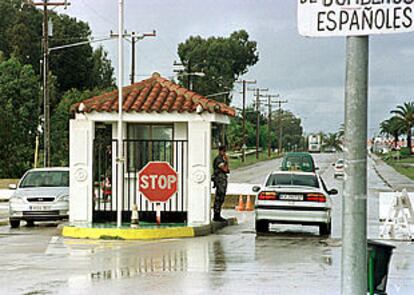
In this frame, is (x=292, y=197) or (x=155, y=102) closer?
(x=292, y=197)

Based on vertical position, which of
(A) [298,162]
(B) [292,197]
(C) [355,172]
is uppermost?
(C) [355,172]

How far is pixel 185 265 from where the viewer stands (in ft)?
48.4

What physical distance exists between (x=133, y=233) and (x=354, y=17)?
14.3m

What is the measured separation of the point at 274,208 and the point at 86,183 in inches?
178

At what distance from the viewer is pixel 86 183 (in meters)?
21.0

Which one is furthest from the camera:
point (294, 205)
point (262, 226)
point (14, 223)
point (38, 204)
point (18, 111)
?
point (18, 111)

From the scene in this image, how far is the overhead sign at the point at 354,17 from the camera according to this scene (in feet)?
17.8

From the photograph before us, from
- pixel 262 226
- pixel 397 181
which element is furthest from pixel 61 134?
pixel 262 226

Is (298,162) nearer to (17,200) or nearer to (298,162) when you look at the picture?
(298,162)

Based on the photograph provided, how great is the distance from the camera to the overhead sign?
543 centimetres

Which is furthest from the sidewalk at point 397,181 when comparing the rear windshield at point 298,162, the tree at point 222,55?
the tree at point 222,55

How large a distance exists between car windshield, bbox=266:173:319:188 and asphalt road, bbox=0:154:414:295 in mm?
1248

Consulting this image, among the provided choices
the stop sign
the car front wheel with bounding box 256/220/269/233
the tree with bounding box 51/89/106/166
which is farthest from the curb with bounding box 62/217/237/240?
the tree with bounding box 51/89/106/166

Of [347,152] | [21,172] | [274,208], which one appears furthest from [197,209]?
[21,172]
